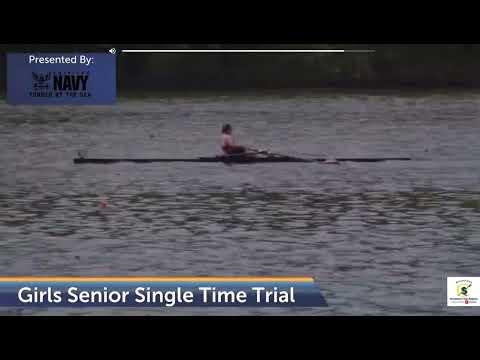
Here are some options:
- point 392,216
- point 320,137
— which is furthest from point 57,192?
point 320,137

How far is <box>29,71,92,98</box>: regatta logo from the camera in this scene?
10.8m

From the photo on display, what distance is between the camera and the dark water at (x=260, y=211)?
45.1ft

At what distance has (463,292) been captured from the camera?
331 inches

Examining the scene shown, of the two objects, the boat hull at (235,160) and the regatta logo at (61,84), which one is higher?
the regatta logo at (61,84)

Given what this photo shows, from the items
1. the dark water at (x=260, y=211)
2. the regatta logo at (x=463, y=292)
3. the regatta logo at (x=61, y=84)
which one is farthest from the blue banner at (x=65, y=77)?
the regatta logo at (x=463, y=292)

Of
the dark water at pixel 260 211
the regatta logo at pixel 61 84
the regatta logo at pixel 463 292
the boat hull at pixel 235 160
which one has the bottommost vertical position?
the dark water at pixel 260 211

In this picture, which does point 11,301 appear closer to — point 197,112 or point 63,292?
point 63,292

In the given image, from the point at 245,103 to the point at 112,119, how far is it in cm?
1470

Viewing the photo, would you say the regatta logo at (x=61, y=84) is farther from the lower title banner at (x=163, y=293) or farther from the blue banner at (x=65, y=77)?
the lower title banner at (x=163, y=293)

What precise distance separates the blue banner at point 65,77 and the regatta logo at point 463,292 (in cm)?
446

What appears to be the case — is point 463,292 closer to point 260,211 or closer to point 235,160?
point 260,211

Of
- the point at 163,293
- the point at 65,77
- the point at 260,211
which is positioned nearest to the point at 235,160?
the point at 260,211

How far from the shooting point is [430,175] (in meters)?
26.4

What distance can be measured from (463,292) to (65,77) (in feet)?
16.2
